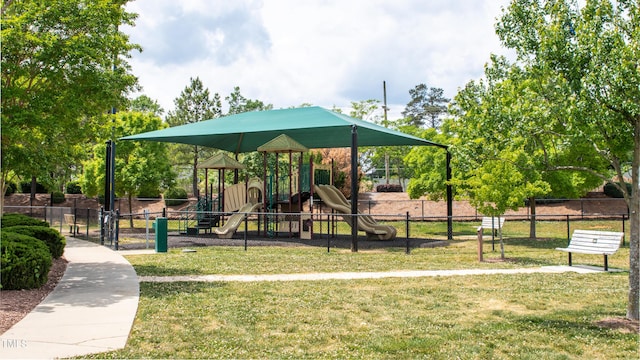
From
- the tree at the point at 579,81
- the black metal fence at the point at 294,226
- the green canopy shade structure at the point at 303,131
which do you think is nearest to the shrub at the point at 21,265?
the black metal fence at the point at 294,226

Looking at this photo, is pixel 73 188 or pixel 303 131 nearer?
pixel 303 131

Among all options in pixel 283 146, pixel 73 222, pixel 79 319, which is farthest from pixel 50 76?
pixel 73 222

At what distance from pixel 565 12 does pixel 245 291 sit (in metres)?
6.94

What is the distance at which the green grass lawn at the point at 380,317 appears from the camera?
6.52 m

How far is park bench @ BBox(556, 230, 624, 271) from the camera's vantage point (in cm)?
1272

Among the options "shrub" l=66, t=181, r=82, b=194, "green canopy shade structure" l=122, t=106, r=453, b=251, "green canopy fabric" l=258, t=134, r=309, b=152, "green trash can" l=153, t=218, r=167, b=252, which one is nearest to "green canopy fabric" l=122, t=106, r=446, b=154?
"green canopy shade structure" l=122, t=106, r=453, b=251

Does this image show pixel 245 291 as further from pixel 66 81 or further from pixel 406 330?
pixel 66 81

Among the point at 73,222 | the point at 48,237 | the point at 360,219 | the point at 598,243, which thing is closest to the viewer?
the point at 598,243

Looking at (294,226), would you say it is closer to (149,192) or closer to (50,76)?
(149,192)

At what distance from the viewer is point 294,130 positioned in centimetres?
2412

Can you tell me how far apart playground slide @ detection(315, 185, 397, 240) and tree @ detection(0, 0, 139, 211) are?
37.6 feet

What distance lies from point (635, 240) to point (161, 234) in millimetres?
12702

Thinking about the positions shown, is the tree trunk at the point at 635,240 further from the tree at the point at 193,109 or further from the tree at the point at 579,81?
the tree at the point at 193,109

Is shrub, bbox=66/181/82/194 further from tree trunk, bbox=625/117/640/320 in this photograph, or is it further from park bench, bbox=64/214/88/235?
tree trunk, bbox=625/117/640/320
